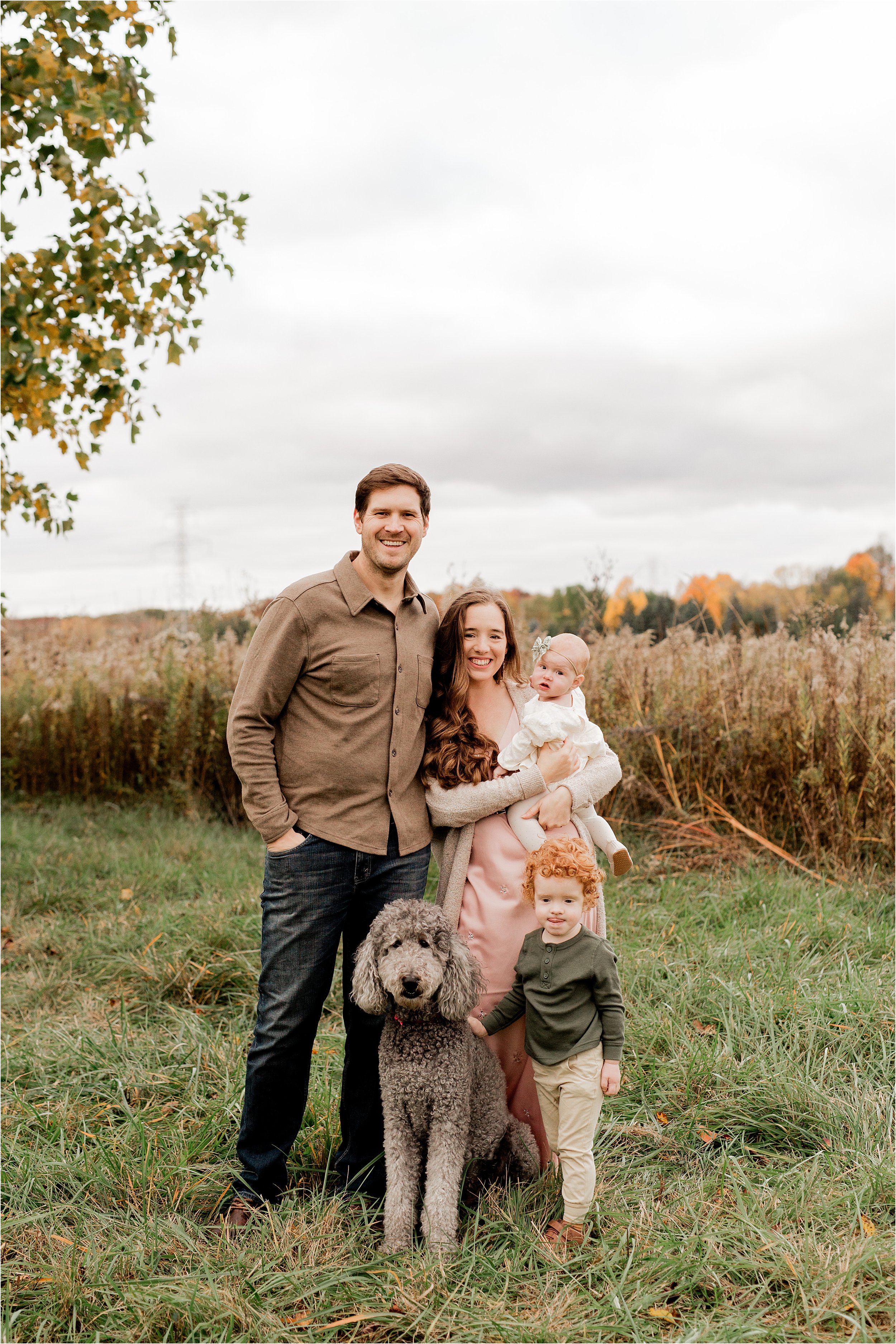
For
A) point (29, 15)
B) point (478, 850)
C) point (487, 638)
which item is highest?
point (29, 15)

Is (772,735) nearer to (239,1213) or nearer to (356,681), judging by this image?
(356,681)


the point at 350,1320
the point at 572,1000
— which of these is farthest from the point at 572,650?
the point at 350,1320

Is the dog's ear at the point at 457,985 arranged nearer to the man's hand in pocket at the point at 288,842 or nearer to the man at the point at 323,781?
the man at the point at 323,781

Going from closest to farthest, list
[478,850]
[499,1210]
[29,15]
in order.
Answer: [499,1210] → [478,850] → [29,15]

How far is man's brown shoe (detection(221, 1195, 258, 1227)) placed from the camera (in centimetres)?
304

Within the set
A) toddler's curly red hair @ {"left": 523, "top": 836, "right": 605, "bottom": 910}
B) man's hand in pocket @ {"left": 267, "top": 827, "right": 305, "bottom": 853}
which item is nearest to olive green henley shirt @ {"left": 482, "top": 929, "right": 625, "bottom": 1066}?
toddler's curly red hair @ {"left": 523, "top": 836, "right": 605, "bottom": 910}

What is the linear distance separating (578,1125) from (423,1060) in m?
0.53

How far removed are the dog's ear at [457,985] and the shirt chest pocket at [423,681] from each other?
82cm

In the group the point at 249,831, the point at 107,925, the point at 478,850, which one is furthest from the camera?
the point at 249,831

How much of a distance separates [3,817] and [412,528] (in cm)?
623

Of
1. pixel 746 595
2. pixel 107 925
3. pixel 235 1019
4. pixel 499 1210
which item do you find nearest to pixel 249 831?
pixel 107 925

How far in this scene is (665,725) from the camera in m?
6.45

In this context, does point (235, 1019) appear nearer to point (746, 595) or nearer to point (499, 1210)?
point (499, 1210)

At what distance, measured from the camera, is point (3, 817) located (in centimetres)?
788
